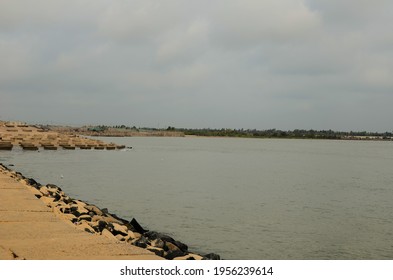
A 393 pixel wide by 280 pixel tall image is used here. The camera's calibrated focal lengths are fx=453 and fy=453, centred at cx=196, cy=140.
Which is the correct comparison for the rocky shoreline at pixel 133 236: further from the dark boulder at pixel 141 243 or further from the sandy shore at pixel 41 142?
the sandy shore at pixel 41 142

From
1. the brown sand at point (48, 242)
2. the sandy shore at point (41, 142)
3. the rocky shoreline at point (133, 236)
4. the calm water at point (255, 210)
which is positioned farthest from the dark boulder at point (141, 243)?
the sandy shore at point (41, 142)

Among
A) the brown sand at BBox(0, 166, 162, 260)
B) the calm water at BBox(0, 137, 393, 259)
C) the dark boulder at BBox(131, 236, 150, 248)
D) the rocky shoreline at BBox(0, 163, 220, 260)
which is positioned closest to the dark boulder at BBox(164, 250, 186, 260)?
the rocky shoreline at BBox(0, 163, 220, 260)

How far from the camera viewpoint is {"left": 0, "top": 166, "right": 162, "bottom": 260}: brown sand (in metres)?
6.17

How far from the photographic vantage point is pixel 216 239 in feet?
40.6

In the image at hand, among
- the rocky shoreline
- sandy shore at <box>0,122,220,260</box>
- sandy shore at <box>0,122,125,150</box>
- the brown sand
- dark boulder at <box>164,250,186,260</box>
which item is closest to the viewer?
the brown sand

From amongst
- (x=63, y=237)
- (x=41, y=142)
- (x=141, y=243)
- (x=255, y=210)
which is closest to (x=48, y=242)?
(x=63, y=237)

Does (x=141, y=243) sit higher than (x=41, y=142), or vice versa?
(x=141, y=243)

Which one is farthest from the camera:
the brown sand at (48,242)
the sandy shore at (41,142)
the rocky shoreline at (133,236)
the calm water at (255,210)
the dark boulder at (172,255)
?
the sandy shore at (41,142)

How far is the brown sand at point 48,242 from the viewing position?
6168 millimetres

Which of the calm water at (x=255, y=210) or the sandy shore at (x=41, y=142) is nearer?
the calm water at (x=255, y=210)

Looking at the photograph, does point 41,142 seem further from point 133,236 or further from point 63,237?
point 63,237

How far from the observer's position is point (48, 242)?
6.72m

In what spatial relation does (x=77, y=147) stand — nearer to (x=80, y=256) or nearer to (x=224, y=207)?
(x=224, y=207)

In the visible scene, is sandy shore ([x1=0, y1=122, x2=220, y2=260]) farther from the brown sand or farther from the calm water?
the calm water
